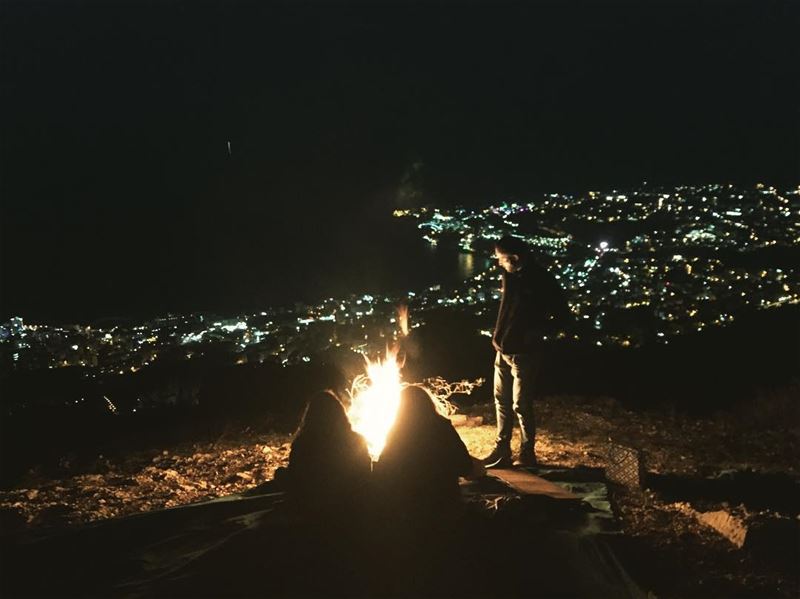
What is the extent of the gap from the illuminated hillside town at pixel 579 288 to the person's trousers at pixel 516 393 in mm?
6209

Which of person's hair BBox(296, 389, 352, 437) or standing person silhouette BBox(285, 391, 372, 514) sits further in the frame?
person's hair BBox(296, 389, 352, 437)

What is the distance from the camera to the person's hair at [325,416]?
400 cm

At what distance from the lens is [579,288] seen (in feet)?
94.6

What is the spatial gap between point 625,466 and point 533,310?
4.94 feet

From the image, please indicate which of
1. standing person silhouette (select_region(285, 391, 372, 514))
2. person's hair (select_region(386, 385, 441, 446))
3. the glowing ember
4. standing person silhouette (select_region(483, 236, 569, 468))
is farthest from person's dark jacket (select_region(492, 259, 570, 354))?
standing person silhouette (select_region(285, 391, 372, 514))

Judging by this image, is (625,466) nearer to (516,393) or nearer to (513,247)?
(516,393)

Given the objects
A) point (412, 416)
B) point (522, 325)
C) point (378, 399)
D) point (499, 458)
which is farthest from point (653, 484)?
point (412, 416)

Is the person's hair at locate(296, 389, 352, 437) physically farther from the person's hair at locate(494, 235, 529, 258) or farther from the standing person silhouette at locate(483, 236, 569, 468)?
the person's hair at locate(494, 235, 529, 258)

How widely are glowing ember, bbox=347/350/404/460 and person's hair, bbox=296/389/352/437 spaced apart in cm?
267

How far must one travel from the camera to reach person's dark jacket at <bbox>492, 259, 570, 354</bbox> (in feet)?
19.4

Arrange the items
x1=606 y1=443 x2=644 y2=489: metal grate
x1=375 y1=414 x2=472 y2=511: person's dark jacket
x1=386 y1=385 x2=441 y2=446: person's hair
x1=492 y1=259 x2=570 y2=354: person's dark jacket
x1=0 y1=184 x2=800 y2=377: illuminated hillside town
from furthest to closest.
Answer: x1=0 y1=184 x2=800 y2=377: illuminated hillside town < x1=492 y1=259 x2=570 y2=354: person's dark jacket < x1=606 y1=443 x2=644 y2=489: metal grate < x1=386 y1=385 x2=441 y2=446: person's hair < x1=375 y1=414 x2=472 y2=511: person's dark jacket

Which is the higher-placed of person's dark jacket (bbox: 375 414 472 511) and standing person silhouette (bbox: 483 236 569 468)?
standing person silhouette (bbox: 483 236 569 468)

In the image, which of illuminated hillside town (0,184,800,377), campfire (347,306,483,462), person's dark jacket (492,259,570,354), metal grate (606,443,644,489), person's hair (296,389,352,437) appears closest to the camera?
person's hair (296,389,352,437)

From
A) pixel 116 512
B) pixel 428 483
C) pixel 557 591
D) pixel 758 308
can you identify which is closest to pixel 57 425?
pixel 116 512
